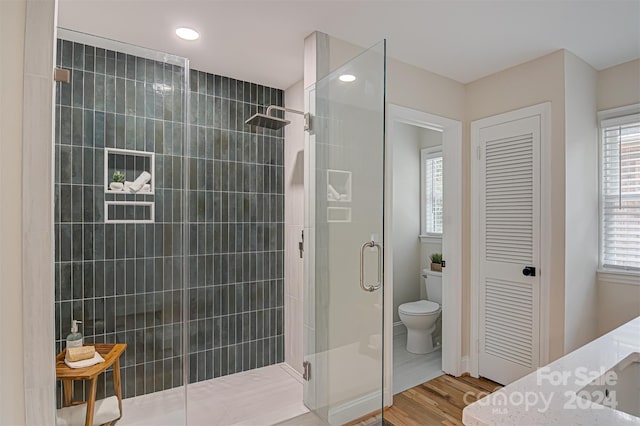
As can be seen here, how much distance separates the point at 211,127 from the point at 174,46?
2.09 feet

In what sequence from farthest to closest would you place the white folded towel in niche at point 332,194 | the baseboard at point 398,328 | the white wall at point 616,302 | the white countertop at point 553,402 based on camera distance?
the baseboard at point 398,328 < the white wall at point 616,302 < the white folded towel in niche at point 332,194 < the white countertop at point 553,402

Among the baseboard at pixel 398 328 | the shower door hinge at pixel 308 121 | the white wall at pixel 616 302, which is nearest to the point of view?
the shower door hinge at pixel 308 121

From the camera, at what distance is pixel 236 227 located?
2.90 m

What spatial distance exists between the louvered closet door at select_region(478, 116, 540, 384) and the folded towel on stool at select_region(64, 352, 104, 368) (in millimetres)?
2706

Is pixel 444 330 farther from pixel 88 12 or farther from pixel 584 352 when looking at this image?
pixel 88 12

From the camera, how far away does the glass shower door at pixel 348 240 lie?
6.34ft

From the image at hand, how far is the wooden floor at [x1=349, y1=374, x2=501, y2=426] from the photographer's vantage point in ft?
7.36

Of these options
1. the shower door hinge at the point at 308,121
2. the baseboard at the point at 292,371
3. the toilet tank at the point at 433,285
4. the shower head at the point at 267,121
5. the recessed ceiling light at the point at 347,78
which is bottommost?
the baseboard at the point at 292,371

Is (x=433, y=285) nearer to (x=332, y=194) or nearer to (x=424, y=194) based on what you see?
(x=424, y=194)

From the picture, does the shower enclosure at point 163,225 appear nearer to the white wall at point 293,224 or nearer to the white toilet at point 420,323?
the white wall at point 293,224

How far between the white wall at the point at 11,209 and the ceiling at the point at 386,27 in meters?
1.00

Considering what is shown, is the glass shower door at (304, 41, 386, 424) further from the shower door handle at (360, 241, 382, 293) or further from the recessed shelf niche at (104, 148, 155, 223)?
the recessed shelf niche at (104, 148, 155, 223)

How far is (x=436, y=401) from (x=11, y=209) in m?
2.68

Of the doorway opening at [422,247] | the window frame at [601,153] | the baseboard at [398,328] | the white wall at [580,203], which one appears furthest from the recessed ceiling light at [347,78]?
the baseboard at [398,328]
